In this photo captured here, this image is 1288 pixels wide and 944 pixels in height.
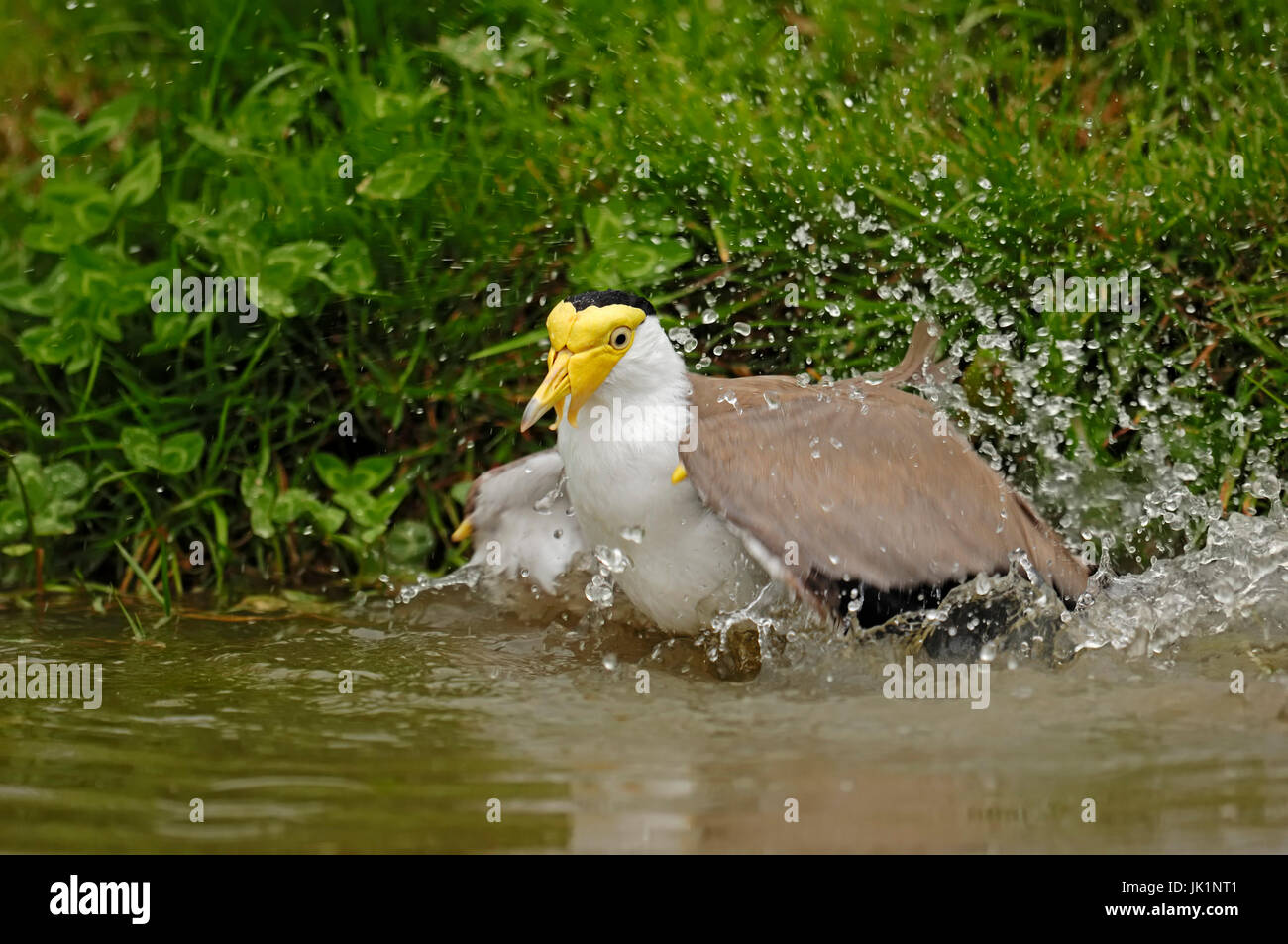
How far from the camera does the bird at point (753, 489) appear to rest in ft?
12.1

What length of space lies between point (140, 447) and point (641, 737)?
1.96 m

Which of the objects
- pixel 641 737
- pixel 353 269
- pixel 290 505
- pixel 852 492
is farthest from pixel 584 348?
pixel 290 505

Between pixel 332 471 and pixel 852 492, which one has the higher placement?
pixel 332 471

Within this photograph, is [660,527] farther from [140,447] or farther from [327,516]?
[140,447]

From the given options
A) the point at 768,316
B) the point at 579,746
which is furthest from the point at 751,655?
the point at 768,316

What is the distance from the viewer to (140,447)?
466 cm

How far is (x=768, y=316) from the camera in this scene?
4.91 metres

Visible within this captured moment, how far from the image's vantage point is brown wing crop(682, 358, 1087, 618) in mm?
3656

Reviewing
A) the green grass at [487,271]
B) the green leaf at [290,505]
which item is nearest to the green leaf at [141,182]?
the green grass at [487,271]

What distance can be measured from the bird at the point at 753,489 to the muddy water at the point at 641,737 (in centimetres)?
19

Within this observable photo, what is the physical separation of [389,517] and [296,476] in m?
0.29

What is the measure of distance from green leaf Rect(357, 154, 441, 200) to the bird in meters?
1.02

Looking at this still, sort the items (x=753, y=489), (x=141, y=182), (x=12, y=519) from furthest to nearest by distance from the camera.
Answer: (x=141, y=182)
(x=12, y=519)
(x=753, y=489)

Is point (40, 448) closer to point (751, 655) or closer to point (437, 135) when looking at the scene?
point (437, 135)
